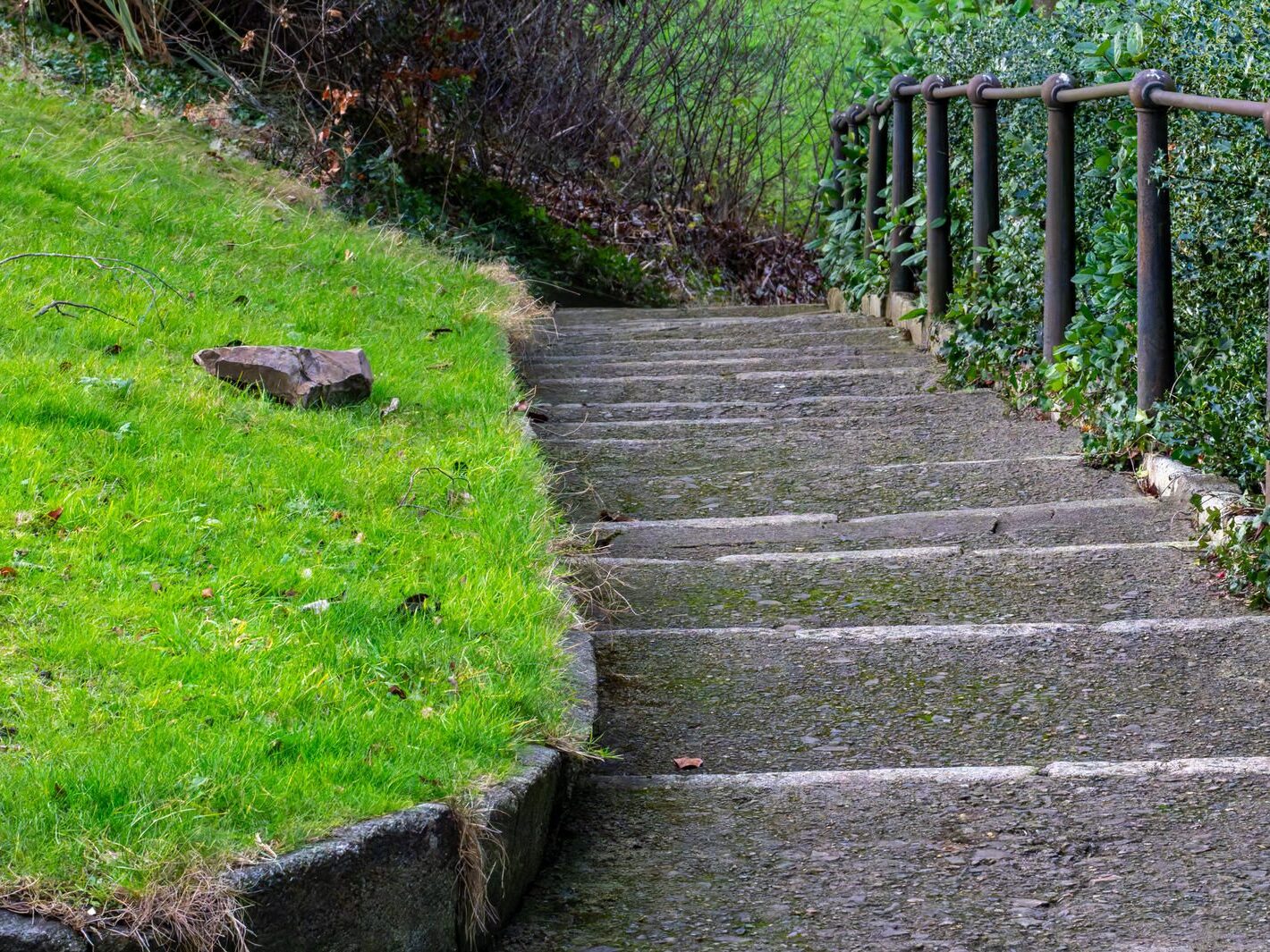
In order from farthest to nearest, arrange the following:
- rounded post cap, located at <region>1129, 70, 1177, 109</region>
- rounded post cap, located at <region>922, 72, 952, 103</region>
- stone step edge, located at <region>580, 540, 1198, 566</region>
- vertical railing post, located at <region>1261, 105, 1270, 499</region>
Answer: rounded post cap, located at <region>922, 72, 952, 103</region> → rounded post cap, located at <region>1129, 70, 1177, 109</region> → stone step edge, located at <region>580, 540, 1198, 566</region> → vertical railing post, located at <region>1261, 105, 1270, 499</region>

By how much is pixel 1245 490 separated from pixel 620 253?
910 centimetres

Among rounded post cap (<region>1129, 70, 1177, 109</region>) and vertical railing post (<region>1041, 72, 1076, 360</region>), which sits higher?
rounded post cap (<region>1129, 70, 1177, 109</region>)

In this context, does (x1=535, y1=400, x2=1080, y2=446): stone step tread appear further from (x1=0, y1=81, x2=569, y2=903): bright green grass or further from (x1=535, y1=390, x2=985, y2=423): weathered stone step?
(x1=0, y1=81, x2=569, y2=903): bright green grass

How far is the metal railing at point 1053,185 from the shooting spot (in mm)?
4605

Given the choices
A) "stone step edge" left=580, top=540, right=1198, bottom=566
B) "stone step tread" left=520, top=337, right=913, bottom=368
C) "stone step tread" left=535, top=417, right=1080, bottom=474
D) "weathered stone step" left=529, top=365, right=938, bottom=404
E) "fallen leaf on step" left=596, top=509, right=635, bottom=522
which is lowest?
"stone step edge" left=580, top=540, right=1198, bottom=566

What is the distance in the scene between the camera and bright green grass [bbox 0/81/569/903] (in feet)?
7.64

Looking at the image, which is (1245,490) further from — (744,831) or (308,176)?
(308,176)

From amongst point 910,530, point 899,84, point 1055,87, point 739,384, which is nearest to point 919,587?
point 910,530

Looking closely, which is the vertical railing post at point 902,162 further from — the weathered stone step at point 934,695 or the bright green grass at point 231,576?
the weathered stone step at point 934,695

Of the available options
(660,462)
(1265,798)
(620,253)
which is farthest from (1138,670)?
(620,253)

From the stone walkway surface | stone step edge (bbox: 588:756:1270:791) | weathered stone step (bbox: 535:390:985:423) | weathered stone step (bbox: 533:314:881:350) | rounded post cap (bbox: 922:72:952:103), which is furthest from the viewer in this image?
weathered stone step (bbox: 533:314:881:350)

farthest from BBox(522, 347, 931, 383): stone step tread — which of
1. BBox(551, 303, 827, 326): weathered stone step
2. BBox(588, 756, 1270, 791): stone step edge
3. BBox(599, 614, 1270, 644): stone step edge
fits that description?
BBox(588, 756, 1270, 791): stone step edge

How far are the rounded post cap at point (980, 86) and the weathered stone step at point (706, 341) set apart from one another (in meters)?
1.64

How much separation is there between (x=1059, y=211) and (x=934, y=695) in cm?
282
